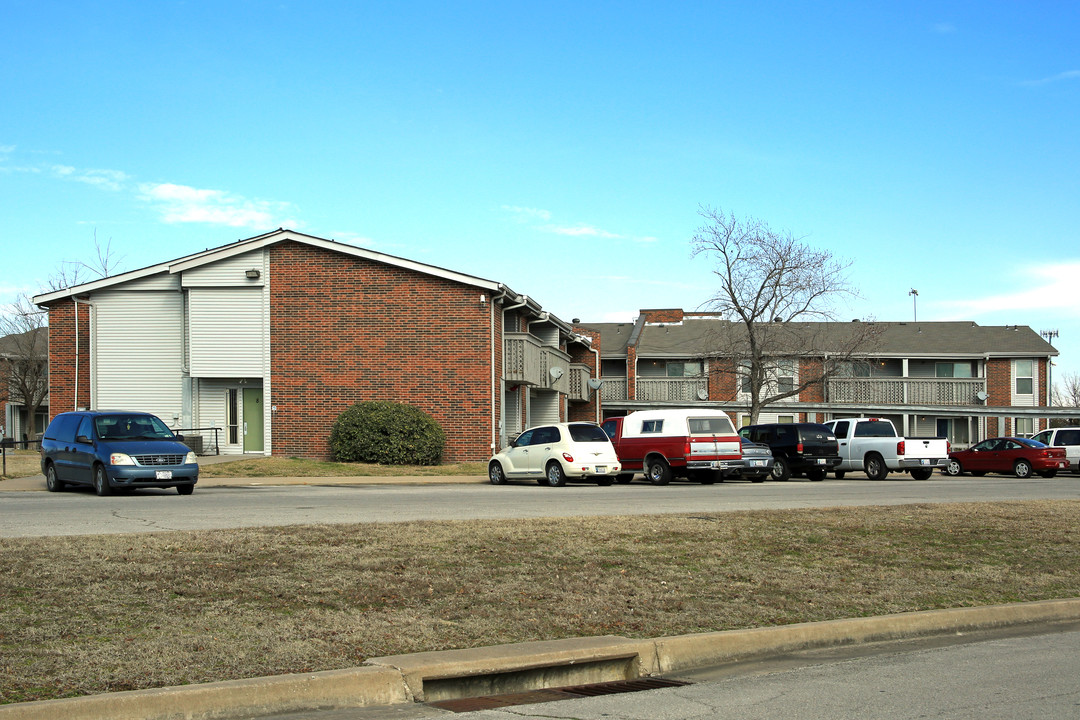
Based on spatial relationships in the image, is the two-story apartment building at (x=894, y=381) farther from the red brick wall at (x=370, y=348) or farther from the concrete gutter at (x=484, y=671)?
the concrete gutter at (x=484, y=671)

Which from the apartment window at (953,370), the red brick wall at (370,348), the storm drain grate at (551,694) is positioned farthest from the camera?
the apartment window at (953,370)

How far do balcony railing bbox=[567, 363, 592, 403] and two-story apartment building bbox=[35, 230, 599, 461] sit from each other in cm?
1327

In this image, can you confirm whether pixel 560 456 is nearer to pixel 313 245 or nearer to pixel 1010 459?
pixel 313 245

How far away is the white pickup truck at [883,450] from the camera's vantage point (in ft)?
102

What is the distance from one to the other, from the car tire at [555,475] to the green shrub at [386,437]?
5904 millimetres

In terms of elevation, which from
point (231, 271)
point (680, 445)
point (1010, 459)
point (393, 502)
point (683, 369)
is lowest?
point (1010, 459)

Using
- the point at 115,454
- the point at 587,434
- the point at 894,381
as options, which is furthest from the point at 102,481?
the point at 894,381

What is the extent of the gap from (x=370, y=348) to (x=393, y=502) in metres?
14.2

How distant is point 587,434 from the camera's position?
25.9 meters

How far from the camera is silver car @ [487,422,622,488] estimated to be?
25.4m

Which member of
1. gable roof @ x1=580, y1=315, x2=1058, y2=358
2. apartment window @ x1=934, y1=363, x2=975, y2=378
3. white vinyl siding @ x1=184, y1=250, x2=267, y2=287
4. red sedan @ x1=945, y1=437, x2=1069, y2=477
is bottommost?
red sedan @ x1=945, y1=437, x2=1069, y2=477

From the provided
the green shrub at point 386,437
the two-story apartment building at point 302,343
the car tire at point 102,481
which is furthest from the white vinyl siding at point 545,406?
Result: the car tire at point 102,481

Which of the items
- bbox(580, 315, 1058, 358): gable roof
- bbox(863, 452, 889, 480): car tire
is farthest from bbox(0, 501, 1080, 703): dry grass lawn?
bbox(580, 315, 1058, 358): gable roof

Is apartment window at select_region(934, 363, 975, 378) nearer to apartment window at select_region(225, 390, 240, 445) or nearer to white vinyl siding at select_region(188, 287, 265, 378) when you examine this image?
white vinyl siding at select_region(188, 287, 265, 378)
